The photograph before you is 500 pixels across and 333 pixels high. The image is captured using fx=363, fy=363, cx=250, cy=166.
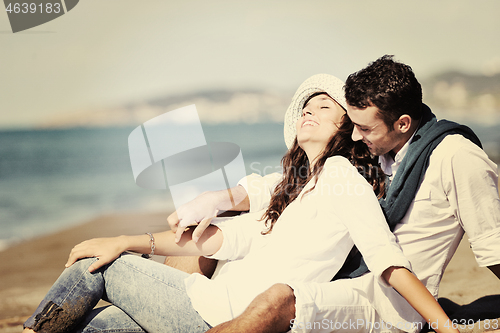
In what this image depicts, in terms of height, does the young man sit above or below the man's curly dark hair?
below

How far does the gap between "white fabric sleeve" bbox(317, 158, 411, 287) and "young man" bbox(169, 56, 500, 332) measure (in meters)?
0.25

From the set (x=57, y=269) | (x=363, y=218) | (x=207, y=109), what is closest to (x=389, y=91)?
(x=363, y=218)

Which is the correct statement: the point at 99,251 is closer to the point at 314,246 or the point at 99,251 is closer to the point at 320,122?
the point at 314,246

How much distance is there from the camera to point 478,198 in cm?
158

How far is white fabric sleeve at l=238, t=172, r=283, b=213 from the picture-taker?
235 centimetres

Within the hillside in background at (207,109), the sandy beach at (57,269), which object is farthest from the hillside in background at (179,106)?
the sandy beach at (57,269)

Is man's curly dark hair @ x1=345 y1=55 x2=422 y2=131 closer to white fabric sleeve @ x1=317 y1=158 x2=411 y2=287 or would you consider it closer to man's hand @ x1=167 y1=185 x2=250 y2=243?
white fabric sleeve @ x1=317 y1=158 x2=411 y2=287

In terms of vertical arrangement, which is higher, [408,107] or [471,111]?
[408,107]

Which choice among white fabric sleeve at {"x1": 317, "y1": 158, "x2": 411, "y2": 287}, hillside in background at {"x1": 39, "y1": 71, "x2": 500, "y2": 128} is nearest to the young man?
white fabric sleeve at {"x1": 317, "y1": 158, "x2": 411, "y2": 287}

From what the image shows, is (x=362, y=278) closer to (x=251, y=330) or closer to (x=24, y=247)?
(x=251, y=330)

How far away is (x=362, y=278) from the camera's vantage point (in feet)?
5.67

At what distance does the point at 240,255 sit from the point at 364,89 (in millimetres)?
1147

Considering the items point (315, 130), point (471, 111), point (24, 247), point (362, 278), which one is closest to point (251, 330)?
point (362, 278)

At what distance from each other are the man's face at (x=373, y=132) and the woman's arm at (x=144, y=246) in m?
0.98
